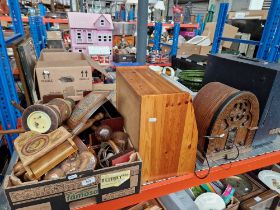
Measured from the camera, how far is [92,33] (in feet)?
7.27

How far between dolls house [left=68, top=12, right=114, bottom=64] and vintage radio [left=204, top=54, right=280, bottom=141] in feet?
5.03

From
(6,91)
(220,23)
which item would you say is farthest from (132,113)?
(220,23)

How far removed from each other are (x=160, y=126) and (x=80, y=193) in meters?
0.32

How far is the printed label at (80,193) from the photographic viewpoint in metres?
0.58

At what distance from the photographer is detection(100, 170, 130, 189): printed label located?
60cm

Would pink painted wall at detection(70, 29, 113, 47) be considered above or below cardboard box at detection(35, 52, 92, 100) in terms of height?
above

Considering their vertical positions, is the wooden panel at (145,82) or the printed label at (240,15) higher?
the printed label at (240,15)

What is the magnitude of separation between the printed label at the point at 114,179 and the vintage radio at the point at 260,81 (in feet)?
2.02

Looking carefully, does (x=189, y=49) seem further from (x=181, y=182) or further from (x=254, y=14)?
(x=181, y=182)

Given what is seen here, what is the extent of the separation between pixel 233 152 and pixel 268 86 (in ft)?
1.01

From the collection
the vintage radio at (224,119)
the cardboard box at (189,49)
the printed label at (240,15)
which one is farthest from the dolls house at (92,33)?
the printed label at (240,15)

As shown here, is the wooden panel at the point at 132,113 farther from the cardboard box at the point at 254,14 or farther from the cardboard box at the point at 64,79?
the cardboard box at the point at 254,14

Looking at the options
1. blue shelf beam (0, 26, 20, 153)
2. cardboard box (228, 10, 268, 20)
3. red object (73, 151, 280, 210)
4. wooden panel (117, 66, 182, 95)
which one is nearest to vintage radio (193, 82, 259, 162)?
red object (73, 151, 280, 210)

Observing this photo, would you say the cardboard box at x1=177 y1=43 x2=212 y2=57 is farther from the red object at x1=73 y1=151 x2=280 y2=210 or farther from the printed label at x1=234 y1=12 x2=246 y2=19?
the red object at x1=73 y1=151 x2=280 y2=210
